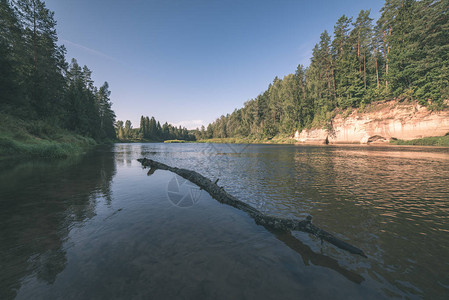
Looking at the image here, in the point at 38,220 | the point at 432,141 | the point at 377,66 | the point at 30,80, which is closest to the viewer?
the point at 38,220

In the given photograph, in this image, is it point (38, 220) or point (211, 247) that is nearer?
point (211, 247)

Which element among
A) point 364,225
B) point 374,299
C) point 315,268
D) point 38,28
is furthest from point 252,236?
point 38,28

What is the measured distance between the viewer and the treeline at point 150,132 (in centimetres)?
12998

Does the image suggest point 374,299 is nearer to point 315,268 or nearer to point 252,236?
point 315,268

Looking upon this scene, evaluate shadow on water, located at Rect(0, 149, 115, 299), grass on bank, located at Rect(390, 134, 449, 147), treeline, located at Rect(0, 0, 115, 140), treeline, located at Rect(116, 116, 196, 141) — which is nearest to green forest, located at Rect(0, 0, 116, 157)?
treeline, located at Rect(0, 0, 115, 140)

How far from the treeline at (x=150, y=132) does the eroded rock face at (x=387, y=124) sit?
128 m

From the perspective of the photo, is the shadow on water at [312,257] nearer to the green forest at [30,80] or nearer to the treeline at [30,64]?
the green forest at [30,80]

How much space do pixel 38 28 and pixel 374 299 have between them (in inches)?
2332

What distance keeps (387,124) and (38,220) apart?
2401 inches

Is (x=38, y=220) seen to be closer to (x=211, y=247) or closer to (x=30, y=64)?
(x=211, y=247)

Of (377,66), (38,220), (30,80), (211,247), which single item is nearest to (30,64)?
(30,80)

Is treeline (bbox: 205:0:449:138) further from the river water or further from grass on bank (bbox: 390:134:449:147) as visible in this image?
the river water

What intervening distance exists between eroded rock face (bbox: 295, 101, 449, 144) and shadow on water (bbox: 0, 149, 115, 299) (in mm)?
57325

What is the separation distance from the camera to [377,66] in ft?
168
